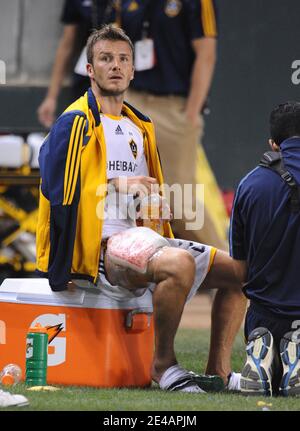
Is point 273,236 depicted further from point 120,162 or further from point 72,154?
point 72,154

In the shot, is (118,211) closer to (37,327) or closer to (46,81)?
(37,327)

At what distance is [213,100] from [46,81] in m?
1.28

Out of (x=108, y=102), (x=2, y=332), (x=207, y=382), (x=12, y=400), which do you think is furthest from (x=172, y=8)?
(x=12, y=400)

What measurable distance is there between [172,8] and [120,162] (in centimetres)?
308

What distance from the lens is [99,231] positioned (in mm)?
5625

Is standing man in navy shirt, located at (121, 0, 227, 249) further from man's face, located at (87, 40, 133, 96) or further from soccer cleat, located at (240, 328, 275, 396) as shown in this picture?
soccer cleat, located at (240, 328, 275, 396)

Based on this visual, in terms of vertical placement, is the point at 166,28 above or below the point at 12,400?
above

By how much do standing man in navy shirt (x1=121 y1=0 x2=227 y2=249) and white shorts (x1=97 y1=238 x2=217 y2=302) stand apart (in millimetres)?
2719

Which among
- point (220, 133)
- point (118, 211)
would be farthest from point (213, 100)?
point (118, 211)

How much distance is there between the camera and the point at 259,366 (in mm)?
5418

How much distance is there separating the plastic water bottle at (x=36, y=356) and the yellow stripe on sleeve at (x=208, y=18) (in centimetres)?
364

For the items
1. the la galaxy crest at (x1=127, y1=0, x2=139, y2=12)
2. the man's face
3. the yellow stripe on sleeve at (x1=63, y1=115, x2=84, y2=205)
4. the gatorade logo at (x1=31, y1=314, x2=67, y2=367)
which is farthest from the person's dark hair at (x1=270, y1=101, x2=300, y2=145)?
the la galaxy crest at (x1=127, y1=0, x2=139, y2=12)

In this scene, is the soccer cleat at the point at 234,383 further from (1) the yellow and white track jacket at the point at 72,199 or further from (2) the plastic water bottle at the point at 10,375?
(2) the plastic water bottle at the point at 10,375

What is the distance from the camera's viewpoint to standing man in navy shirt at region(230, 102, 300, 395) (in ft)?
17.8
